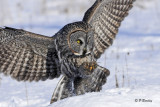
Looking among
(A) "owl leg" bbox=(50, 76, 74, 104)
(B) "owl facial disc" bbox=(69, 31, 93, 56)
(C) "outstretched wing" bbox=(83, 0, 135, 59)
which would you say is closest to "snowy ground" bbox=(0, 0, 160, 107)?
(A) "owl leg" bbox=(50, 76, 74, 104)

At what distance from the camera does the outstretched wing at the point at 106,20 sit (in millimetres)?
6525

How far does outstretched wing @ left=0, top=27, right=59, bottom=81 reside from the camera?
19.9ft

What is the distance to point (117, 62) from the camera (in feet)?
27.8

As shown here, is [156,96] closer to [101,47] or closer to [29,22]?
[101,47]

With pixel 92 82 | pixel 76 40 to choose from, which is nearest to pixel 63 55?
pixel 76 40

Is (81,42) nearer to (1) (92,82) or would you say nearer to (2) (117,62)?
(1) (92,82)

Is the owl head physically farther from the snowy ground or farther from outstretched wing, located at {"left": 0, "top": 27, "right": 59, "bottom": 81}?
the snowy ground

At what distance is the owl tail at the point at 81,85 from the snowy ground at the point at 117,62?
11.8 inches

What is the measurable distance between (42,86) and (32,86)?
21 cm

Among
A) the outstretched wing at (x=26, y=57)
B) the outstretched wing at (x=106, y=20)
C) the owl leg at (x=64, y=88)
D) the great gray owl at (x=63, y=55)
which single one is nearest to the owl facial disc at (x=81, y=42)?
the great gray owl at (x=63, y=55)

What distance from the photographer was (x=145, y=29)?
12.3m

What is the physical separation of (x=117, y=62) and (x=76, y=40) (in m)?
2.95

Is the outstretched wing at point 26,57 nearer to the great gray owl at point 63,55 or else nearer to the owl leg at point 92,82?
the great gray owl at point 63,55

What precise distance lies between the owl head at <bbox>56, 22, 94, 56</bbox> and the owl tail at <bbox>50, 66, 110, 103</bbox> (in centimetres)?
50
